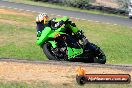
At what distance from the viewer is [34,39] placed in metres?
21.4

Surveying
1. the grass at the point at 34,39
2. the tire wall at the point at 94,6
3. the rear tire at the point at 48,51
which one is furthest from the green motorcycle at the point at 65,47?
the tire wall at the point at 94,6

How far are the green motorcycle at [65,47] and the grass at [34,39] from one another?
2767 millimetres

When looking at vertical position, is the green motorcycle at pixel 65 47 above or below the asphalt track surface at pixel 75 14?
above

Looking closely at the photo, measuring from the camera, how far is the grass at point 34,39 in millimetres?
17406

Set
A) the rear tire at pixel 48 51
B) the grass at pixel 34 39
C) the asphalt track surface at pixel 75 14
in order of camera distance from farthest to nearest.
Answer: the asphalt track surface at pixel 75 14 < the grass at pixel 34 39 < the rear tire at pixel 48 51

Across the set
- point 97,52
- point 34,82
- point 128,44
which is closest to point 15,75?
point 34,82

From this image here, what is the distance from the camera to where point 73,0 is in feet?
127

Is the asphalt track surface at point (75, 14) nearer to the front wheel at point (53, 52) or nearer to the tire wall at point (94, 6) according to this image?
the tire wall at point (94, 6)

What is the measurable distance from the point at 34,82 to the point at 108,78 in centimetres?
172

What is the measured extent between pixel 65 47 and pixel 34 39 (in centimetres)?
807

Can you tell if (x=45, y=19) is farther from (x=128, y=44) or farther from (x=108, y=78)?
(x=128, y=44)

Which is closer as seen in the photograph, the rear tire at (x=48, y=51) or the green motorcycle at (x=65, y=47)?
the rear tire at (x=48, y=51)

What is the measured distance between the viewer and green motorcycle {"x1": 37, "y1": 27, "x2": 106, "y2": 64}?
13.1 meters

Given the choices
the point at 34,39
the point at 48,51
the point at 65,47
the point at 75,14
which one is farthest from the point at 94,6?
the point at 48,51
